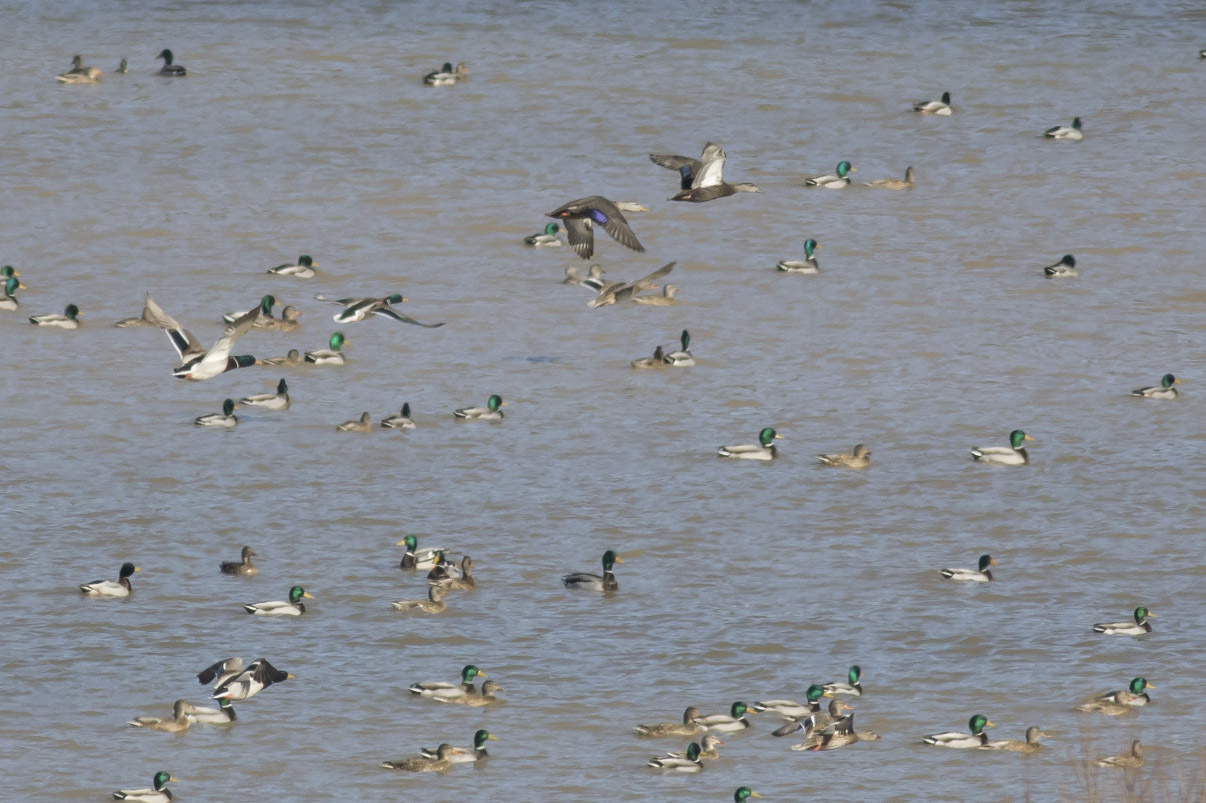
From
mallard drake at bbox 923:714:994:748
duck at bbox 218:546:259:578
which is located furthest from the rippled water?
duck at bbox 218:546:259:578

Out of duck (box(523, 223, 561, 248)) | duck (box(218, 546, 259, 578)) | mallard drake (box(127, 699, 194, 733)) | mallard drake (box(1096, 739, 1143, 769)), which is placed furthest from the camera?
duck (box(523, 223, 561, 248))

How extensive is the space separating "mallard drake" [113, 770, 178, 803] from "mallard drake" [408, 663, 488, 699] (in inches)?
137

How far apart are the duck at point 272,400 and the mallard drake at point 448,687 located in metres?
11.3

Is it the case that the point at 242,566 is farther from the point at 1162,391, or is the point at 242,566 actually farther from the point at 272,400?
the point at 1162,391

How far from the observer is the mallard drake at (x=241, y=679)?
1073 inches

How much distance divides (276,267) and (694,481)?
12401mm

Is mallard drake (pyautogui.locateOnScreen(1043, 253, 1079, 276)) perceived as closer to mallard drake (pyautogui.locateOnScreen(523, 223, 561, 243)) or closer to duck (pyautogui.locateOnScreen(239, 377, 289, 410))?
mallard drake (pyautogui.locateOnScreen(523, 223, 561, 243))

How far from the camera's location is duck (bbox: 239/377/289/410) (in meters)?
38.7

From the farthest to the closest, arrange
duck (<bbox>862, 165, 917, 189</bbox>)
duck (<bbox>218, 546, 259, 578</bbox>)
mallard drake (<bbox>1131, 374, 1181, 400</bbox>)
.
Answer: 1. duck (<bbox>862, 165, 917, 189</bbox>)
2. mallard drake (<bbox>1131, 374, 1181, 400</bbox>)
3. duck (<bbox>218, 546, 259, 578</bbox>)

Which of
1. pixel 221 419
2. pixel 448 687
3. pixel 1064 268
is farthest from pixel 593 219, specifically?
pixel 1064 268

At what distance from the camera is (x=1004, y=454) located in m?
35.8

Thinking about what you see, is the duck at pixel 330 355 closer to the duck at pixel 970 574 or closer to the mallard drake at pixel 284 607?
the mallard drake at pixel 284 607

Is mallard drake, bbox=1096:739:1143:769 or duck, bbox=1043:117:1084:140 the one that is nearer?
mallard drake, bbox=1096:739:1143:769

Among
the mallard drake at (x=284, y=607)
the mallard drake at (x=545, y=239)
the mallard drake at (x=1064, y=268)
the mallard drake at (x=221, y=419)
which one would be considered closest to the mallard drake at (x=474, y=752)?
the mallard drake at (x=284, y=607)
